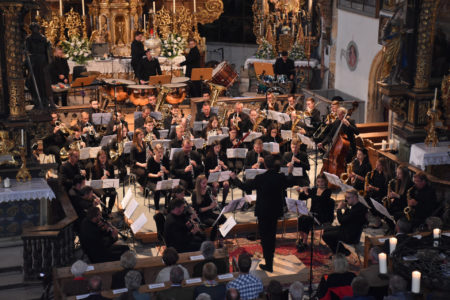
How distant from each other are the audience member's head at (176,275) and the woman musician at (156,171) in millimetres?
4539

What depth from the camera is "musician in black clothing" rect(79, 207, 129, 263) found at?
10.1 m

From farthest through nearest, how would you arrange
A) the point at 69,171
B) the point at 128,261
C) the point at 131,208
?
the point at 69,171 < the point at 131,208 < the point at 128,261

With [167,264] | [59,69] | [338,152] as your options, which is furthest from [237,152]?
[59,69]

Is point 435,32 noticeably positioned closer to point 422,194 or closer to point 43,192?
point 422,194

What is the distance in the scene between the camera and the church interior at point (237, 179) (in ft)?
29.8

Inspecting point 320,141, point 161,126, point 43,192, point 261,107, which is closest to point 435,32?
point 320,141

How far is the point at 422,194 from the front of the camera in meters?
11.2

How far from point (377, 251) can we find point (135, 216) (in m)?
4.88

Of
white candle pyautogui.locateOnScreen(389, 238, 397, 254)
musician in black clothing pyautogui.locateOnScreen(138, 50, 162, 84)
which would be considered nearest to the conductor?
white candle pyautogui.locateOnScreen(389, 238, 397, 254)

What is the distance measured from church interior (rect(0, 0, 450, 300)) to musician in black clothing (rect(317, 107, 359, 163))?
0.03 metres

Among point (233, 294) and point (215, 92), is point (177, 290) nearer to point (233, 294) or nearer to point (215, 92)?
point (233, 294)

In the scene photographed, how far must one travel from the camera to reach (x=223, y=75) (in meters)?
18.3

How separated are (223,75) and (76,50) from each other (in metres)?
4.78

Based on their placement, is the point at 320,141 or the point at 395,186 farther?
the point at 320,141
